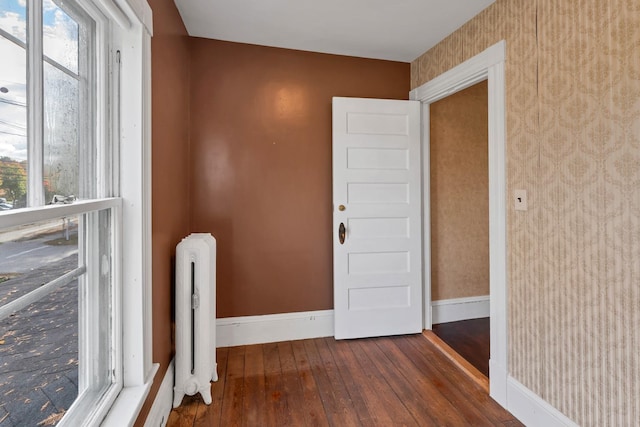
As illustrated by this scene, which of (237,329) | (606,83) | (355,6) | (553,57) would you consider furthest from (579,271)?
(237,329)

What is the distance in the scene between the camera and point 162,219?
1753 mm

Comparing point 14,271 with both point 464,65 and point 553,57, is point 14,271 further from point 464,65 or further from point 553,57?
point 464,65

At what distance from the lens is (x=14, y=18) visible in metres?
0.78

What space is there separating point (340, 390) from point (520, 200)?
1594mm

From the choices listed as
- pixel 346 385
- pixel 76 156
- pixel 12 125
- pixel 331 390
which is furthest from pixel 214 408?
pixel 12 125

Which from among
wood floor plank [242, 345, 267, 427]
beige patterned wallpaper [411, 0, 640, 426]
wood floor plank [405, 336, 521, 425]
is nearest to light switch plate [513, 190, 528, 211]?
beige patterned wallpaper [411, 0, 640, 426]

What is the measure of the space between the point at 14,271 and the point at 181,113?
5.54 feet

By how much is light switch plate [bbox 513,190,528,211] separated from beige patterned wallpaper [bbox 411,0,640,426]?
0.03 metres

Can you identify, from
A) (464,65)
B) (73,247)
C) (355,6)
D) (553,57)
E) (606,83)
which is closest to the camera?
(73,247)

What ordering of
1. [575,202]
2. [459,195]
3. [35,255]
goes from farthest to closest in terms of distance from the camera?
1. [459,195]
2. [575,202]
3. [35,255]

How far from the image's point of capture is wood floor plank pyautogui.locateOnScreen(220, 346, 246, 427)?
176 cm

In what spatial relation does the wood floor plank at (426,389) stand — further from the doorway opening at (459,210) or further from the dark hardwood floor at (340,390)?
the doorway opening at (459,210)

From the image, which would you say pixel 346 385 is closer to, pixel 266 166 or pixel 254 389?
pixel 254 389

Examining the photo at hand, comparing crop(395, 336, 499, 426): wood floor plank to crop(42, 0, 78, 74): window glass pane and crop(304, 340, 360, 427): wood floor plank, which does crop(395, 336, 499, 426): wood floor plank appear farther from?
crop(42, 0, 78, 74): window glass pane
